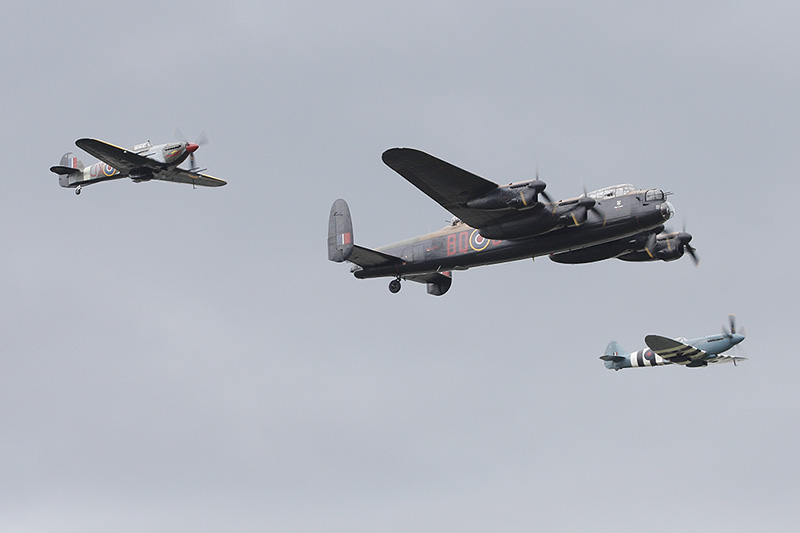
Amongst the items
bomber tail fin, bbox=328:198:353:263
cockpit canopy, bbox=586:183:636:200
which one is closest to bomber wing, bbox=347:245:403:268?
bomber tail fin, bbox=328:198:353:263

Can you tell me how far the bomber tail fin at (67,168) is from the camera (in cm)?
5975

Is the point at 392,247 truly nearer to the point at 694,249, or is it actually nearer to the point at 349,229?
the point at 349,229

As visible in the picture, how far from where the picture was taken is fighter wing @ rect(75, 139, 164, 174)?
5372 centimetres

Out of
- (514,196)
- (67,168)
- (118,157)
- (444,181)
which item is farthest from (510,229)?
(67,168)

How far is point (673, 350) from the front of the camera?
60.0 m

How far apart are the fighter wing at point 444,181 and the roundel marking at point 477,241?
127cm

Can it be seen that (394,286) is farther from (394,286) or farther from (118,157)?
(118,157)

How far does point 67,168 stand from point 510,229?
109 ft

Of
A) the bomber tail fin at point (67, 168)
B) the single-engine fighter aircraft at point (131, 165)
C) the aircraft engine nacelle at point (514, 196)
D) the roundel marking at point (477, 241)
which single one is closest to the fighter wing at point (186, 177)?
the single-engine fighter aircraft at point (131, 165)

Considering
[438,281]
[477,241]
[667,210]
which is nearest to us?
[667,210]

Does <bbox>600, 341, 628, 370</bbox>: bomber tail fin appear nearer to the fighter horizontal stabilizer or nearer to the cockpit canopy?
the fighter horizontal stabilizer

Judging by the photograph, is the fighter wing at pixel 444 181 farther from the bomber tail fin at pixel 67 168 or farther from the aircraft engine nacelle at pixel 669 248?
the bomber tail fin at pixel 67 168

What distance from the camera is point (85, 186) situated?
2362 inches

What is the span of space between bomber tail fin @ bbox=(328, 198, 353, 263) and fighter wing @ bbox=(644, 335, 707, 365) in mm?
22625
